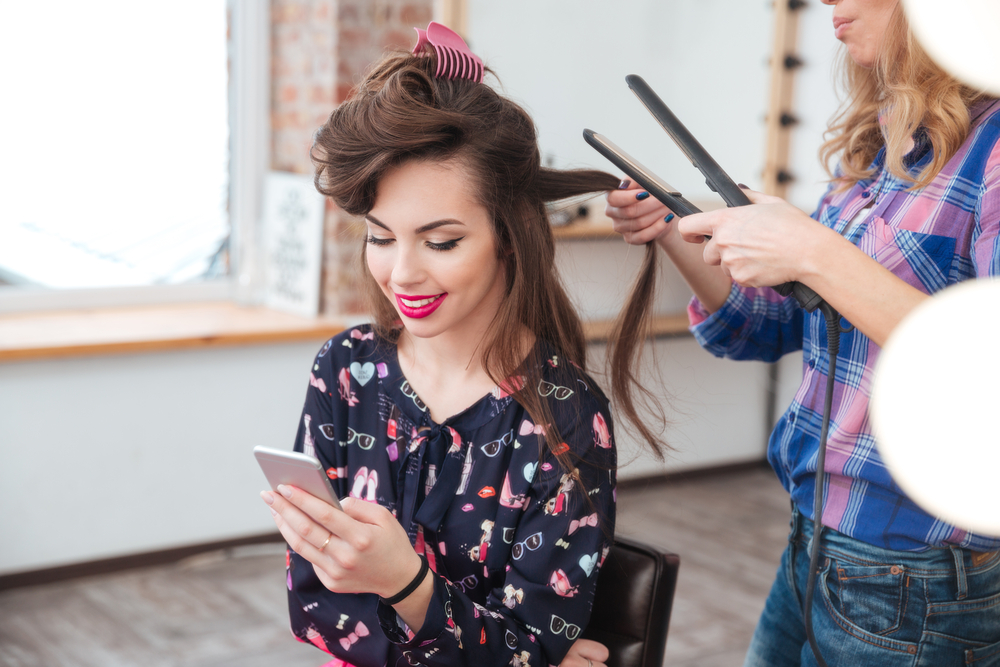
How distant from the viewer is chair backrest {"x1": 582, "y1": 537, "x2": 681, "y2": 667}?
1.12 meters

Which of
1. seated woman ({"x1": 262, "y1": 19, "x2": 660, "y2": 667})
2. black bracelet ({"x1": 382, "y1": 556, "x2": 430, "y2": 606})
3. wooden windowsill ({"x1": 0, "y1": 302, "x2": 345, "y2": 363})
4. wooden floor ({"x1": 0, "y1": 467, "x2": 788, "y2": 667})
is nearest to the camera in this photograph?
black bracelet ({"x1": 382, "y1": 556, "x2": 430, "y2": 606})

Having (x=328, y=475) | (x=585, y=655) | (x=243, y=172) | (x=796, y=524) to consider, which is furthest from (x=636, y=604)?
(x=243, y=172)

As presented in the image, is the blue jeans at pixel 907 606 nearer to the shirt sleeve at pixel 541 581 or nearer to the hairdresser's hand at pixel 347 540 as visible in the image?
the shirt sleeve at pixel 541 581

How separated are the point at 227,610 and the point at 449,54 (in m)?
2.01

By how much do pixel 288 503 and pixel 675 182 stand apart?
2.88 meters

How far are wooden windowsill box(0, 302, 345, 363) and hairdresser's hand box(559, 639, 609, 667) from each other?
6.58 ft

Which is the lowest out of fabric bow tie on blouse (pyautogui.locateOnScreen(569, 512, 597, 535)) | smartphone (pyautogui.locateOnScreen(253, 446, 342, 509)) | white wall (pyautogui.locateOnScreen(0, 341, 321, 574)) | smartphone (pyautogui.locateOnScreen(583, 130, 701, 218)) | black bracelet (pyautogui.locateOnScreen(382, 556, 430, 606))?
white wall (pyautogui.locateOnScreen(0, 341, 321, 574))

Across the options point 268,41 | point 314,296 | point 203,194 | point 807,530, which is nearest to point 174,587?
point 314,296

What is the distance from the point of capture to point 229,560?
2941mm

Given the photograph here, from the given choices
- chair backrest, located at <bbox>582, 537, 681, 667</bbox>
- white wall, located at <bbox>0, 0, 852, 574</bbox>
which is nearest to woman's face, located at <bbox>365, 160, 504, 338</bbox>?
chair backrest, located at <bbox>582, 537, 681, 667</bbox>

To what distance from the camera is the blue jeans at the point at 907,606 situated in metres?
0.97

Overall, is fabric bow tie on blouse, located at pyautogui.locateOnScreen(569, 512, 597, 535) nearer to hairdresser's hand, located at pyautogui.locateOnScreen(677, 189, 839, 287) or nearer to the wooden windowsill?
hairdresser's hand, located at pyautogui.locateOnScreen(677, 189, 839, 287)

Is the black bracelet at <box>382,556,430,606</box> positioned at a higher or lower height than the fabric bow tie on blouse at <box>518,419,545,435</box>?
lower

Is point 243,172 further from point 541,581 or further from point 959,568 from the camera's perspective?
point 959,568
